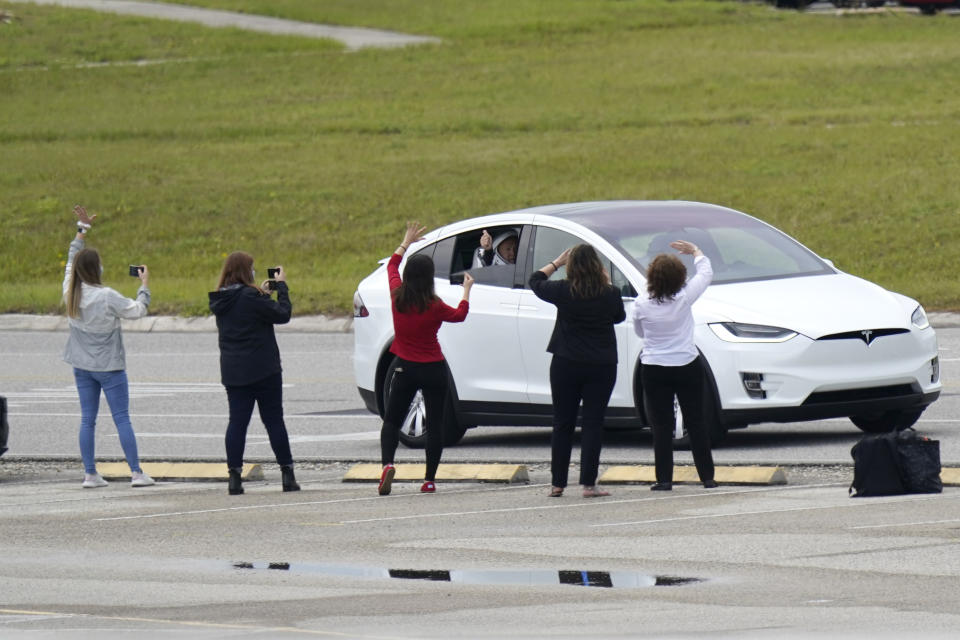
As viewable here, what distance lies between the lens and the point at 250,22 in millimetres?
63781

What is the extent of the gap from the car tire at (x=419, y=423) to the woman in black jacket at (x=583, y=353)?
8.72ft

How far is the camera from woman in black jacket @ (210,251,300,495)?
39.0 ft

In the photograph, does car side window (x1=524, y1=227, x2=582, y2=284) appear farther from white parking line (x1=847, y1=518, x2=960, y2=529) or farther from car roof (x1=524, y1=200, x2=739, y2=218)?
white parking line (x1=847, y1=518, x2=960, y2=529)

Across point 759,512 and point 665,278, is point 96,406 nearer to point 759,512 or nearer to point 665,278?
point 665,278

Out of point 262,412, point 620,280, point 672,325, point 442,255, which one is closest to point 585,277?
point 672,325

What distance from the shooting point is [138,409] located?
17.0m

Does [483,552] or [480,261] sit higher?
[480,261]

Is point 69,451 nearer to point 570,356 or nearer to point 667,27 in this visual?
point 570,356

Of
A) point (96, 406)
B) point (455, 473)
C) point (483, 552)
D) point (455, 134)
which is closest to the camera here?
point (483, 552)

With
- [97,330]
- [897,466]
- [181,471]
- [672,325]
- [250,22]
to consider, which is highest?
[250,22]

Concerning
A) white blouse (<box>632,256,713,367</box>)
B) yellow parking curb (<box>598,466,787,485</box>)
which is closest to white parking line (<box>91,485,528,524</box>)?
yellow parking curb (<box>598,466,787,485</box>)

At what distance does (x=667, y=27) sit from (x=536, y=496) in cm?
4935

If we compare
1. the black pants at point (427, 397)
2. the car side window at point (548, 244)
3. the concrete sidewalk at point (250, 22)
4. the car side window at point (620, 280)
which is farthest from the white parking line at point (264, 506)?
the concrete sidewalk at point (250, 22)

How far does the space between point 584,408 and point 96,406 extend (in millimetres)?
3567
